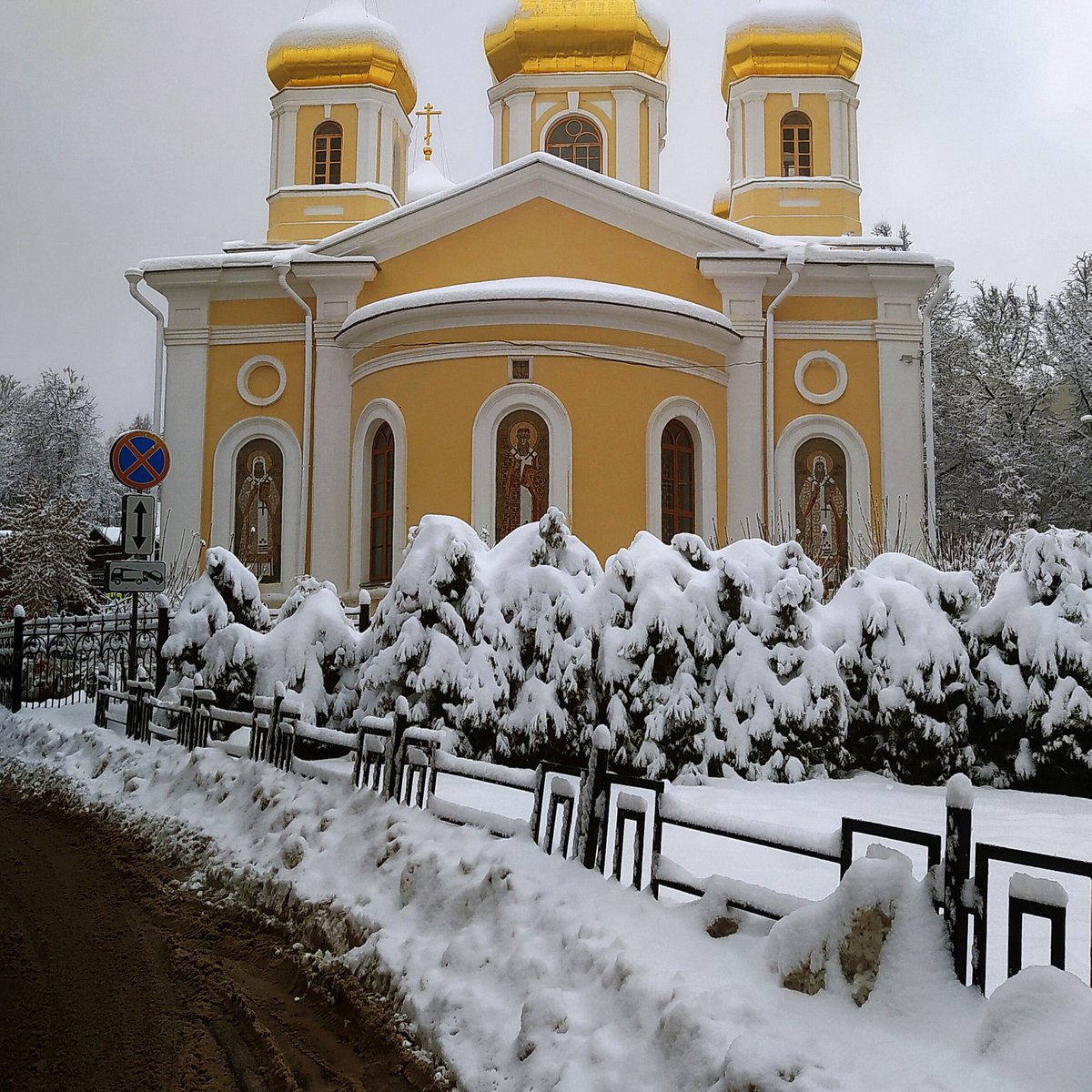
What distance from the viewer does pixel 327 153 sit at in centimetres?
2223

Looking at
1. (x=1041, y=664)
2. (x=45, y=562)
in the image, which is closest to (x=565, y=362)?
(x=1041, y=664)

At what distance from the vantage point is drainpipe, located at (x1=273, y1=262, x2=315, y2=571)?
59.2 ft

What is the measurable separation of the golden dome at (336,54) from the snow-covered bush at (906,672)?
55.9ft

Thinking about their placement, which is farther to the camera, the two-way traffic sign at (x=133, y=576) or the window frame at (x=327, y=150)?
the window frame at (x=327, y=150)

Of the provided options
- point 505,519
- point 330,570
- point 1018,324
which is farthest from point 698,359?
point 1018,324

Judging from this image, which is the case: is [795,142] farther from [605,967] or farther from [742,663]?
[605,967]

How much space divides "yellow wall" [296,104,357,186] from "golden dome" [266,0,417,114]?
0.49 metres

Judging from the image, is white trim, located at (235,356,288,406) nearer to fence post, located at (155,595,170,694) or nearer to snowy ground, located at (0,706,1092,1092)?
fence post, located at (155,595,170,694)

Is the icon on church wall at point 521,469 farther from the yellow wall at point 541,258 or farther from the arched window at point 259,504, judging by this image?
the arched window at point 259,504

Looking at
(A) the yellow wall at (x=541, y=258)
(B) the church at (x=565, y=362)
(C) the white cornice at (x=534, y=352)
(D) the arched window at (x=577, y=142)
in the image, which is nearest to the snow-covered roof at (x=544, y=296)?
(B) the church at (x=565, y=362)

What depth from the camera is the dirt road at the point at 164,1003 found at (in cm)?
400

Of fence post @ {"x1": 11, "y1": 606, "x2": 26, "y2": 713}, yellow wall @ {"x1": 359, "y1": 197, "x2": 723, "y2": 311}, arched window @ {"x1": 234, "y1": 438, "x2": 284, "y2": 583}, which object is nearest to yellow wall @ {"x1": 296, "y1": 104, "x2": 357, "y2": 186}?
yellow wall @ {"x1": 359, "y1": 197, "x2": 723, "y2": 311}

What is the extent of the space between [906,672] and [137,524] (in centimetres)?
632

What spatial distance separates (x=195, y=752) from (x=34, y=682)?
8.15 meters
